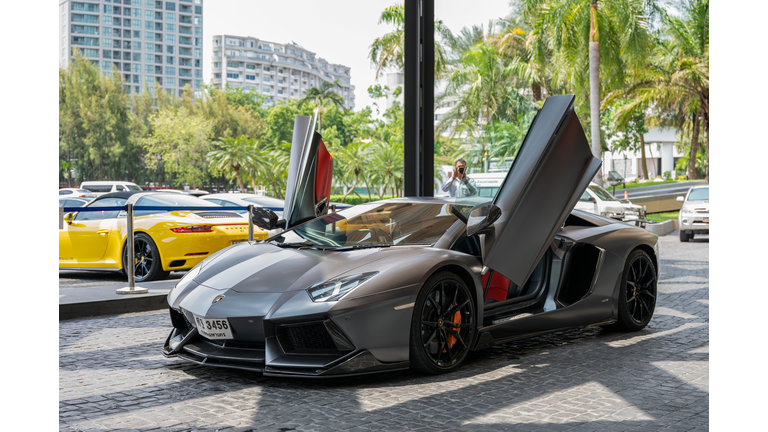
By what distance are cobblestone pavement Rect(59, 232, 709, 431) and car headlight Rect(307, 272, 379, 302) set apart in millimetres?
559

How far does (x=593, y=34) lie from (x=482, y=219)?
2102 centimetres

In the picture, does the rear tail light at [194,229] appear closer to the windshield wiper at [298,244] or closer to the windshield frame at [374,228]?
the windshield frame at [374,228]

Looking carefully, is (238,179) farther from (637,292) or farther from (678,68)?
(678,68)

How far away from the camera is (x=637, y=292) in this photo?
5.98 meters

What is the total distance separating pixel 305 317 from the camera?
393 centimetres

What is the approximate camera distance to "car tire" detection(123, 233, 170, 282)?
9.02 m

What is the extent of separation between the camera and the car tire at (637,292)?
19.0ft

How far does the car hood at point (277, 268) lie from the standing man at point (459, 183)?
3.52m

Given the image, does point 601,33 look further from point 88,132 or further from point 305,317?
point 305,317

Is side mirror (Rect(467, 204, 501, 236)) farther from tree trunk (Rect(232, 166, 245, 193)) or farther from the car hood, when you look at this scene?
tree trunk (Rect(232, 166, 245, 193))

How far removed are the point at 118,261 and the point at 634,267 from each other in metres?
6.77

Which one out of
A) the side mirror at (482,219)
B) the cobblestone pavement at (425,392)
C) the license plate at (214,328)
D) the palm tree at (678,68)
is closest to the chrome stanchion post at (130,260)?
the cobblestone pavement at (425,392)

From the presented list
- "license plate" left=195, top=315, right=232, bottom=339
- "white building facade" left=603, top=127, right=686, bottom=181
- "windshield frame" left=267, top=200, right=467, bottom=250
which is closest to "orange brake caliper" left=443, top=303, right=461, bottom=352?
"windshield frame" left=267, top=200, right=467, bottom=250
